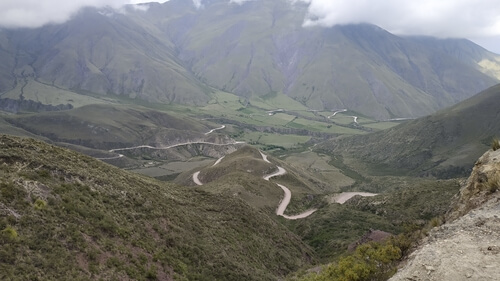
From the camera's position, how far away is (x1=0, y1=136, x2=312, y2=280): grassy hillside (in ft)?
77.7

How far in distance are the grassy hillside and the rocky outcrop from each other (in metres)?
19.6

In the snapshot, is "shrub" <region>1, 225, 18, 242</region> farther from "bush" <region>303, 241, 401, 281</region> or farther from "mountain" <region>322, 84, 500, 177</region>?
"mountain" <region>322, 84, 500, 177</region>

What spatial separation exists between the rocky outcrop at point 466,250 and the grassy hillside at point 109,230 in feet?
64.4

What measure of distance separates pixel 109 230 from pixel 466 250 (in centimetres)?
2522

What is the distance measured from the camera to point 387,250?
63.4 ft

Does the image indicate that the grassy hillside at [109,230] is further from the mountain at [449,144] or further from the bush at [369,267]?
the mountain at [449,144]

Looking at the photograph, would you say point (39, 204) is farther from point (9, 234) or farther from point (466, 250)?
point (466, 250)

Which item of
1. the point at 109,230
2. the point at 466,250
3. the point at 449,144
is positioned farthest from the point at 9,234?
the point at 449,144

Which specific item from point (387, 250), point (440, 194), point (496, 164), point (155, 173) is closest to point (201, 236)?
point (387, 250)

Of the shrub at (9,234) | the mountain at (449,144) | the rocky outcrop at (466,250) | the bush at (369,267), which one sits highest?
the rocky outcrop at (466,250)

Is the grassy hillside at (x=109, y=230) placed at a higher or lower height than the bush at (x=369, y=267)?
lower

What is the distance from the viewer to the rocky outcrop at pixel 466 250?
43.5 feet

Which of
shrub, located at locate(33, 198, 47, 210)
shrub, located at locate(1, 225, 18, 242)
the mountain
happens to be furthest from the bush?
the mountain

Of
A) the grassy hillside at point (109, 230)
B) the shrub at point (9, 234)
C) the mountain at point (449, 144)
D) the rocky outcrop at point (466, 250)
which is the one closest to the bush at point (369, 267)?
the rocky outcrop at point (466, 250)
